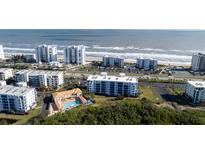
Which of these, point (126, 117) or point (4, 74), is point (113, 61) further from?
point (126, 117)

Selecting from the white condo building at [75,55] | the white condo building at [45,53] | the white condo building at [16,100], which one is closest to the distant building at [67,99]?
the white condo building at [16,100]

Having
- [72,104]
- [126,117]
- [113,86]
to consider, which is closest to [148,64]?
[113,86]

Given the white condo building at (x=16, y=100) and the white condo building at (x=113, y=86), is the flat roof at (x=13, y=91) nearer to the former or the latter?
the white condo building at (x=16, y=100)

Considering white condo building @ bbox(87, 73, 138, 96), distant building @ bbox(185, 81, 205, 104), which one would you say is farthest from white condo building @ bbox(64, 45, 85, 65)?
distant building @ bbox(185, 81, 205, 104)

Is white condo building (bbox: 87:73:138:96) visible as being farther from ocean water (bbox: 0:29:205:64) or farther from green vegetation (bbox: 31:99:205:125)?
ocean water (bbox: 0:29:205:64)

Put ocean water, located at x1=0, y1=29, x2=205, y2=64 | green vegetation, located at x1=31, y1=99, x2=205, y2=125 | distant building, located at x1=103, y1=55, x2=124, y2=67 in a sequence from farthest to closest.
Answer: ocean water, located at x1=0, y1=29, x2=205, y2=64 < distant building, located at x1=103, y1=55, x2=124, y2=67 < green vegetation, located at x1=31, y1=99, x2=205, y2=125

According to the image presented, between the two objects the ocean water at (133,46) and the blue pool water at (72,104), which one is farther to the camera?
the ocean water at (133,46)
